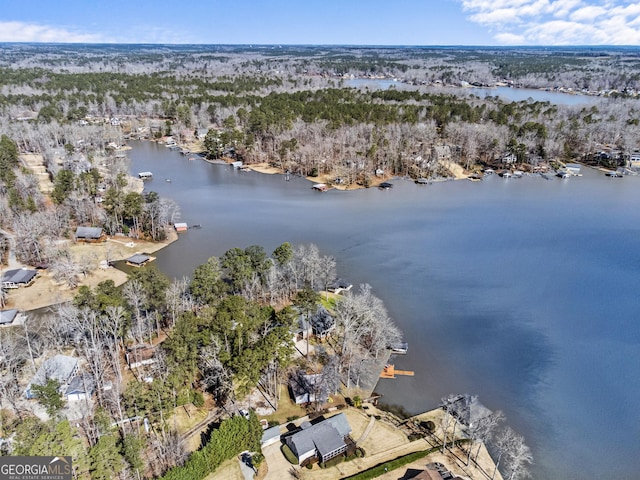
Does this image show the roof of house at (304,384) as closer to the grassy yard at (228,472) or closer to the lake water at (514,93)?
the grassy yard at (228,472)

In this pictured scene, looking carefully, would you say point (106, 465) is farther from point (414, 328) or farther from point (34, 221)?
point (34, 221)

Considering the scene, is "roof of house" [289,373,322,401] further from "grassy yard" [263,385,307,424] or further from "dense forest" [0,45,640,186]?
"dense forest" [0,45,640,186]

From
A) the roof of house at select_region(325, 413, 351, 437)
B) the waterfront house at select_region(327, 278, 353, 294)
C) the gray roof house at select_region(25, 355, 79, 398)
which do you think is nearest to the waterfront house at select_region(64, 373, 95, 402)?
the gray roof house at select_region(25, 355, 79, 398)

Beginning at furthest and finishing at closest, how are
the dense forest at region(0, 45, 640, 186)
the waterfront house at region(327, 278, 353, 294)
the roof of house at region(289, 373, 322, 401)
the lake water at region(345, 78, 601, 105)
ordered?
the lake water at region(345, 78, 601, 105) < the dense forest at region(0, 45, 640, 186) < the waterfront house at region(327, 278, 353, 294) < the roof of house at region(289, 373, 322, 401)

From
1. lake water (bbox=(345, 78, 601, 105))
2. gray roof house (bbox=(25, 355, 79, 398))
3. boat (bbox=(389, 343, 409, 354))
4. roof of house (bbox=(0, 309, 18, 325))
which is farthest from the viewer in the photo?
lake water (bbox=(345, 78, 601, 105))

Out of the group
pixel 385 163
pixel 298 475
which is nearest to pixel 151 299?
pixel 298 475

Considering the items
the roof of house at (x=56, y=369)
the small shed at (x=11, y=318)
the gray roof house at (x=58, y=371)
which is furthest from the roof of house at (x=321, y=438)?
the small shed at (x=11, y=318)

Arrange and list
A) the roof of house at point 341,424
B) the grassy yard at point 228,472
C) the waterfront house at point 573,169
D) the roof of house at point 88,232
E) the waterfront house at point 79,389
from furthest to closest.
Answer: the waterfront house at point 573,169
the roof of house at point 88,232
the waterfront house at point 79,389
the roof of house at point 341,424
the grassy yard at point 228,472
